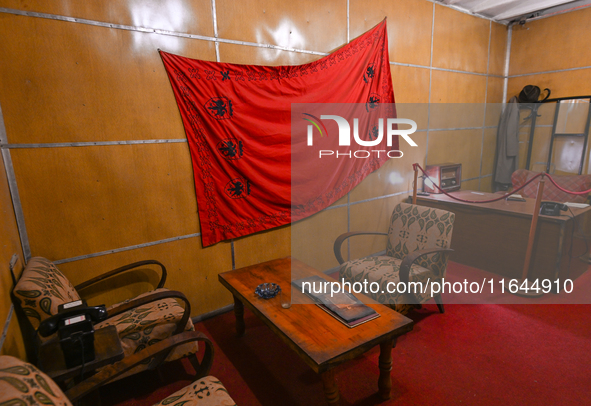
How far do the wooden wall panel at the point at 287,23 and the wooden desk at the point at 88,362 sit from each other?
226 cm

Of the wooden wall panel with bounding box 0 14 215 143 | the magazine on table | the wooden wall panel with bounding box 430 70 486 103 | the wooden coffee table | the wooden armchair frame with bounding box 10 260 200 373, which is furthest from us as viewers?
the wooden wall panel with bounding box 430 70 486 103

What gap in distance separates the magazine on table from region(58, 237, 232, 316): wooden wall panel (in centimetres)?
90

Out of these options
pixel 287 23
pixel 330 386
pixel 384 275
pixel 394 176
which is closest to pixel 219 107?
pixel 287 23

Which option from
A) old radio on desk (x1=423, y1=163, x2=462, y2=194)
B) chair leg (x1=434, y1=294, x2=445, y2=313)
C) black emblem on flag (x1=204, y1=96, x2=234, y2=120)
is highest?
black emblem on flag (x1=204, y1=96, x2=234, y2=120)

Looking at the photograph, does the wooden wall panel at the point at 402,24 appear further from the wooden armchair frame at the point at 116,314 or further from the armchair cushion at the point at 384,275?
the wooden armchair frame at the point at 116,314

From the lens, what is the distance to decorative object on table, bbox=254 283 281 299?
2115 mm

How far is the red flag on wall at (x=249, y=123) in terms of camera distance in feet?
8.37

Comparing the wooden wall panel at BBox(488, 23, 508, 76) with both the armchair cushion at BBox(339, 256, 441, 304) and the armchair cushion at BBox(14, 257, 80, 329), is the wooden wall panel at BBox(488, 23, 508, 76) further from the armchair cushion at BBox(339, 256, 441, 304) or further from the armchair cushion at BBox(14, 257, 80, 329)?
the armchair cushion at BBox(14, 257, 80, 329)

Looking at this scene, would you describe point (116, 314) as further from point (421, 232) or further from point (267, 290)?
point (421, 232)

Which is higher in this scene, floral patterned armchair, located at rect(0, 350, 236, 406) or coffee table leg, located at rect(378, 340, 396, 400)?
floral patterned armchair, located at rect(0, 350, 236, 406)

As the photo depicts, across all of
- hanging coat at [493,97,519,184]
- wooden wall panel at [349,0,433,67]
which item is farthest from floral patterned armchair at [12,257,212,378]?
hanging coat at [493,97,519,184]

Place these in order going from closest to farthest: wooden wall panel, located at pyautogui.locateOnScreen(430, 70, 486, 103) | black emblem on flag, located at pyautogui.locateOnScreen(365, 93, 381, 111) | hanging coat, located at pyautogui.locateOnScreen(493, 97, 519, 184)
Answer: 1. black emblem on flag, located at pyautogui.locateOnScreen(365, 93, 381, 111)
2. wooden wall panel, located at pyautogui.locateOnScreen(430, 70, 486, 103)
3. hanging coat, located at pyautogui.locateOnScreen(493, 97, 519, 184)

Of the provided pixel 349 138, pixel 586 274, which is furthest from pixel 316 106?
pixel 586 274

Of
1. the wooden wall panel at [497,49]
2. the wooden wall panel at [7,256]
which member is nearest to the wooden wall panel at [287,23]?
the wooden wall panel at [7,256]
